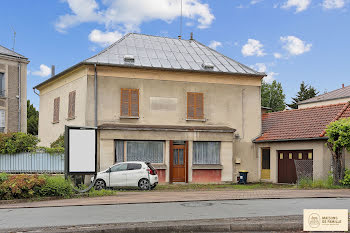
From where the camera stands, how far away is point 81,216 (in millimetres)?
11055

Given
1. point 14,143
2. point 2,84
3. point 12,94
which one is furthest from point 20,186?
point 2,84

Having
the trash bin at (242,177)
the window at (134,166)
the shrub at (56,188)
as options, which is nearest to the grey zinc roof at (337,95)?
the trash bin at (242,177)

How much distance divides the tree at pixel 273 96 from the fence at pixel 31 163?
46.7 m

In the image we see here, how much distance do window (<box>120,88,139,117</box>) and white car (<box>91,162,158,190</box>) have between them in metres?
4.67

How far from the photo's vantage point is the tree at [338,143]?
20203 mm

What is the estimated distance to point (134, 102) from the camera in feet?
82.6

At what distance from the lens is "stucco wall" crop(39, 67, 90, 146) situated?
82.0 feet

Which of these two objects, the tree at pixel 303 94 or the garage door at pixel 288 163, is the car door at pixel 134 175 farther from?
the tree at pixel 303 94

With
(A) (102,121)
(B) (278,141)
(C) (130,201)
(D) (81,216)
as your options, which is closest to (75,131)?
(C) (130,201)

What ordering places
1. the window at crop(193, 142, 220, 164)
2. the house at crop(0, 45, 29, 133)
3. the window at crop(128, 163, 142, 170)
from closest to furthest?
the window at crop(128, 163, 142, 170)
the window at crop(193, 142, 220, 164)
the house at crop(0, 45, 29, 133)

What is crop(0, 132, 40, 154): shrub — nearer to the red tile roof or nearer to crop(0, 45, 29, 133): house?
crop(0, 45, 29, 133): house

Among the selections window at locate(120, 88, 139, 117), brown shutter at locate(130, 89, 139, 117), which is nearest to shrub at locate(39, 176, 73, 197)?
window at locate(120, 88, 139, 117)

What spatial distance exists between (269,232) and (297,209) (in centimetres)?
321

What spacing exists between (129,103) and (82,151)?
8.97 m
